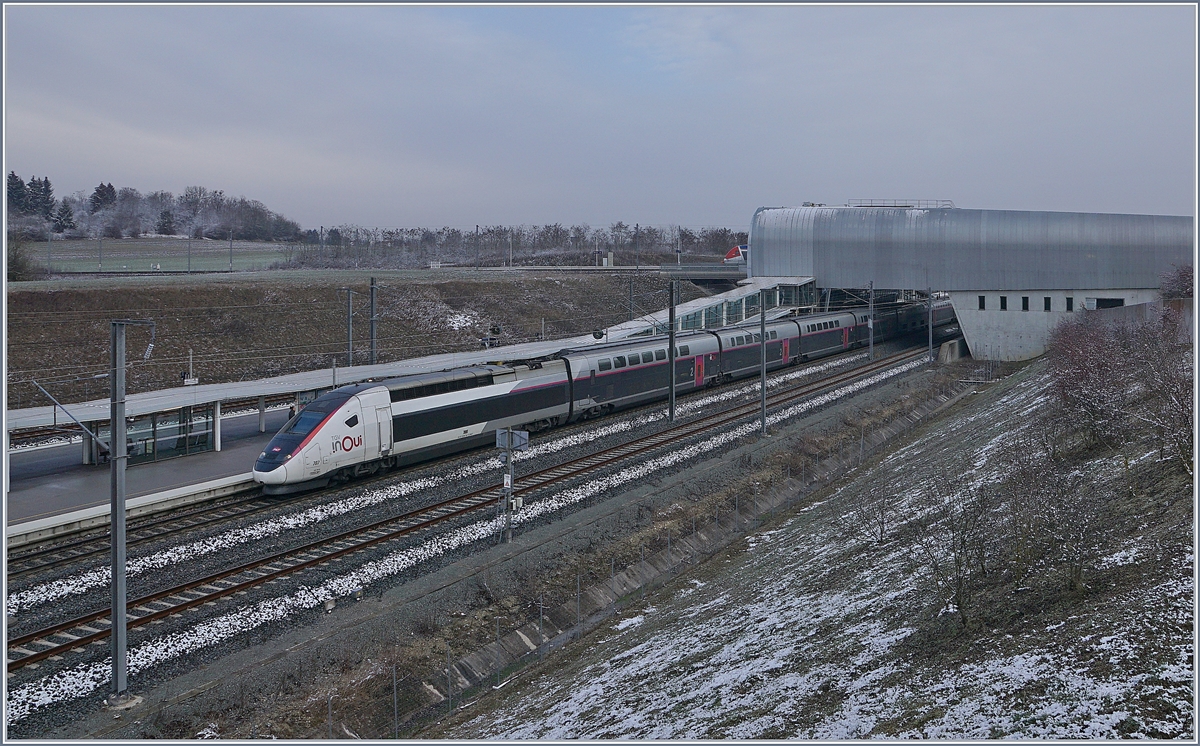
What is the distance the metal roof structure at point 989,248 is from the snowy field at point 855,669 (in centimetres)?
4785

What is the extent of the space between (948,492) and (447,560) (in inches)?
516

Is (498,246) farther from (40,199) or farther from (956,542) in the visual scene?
(956,542)

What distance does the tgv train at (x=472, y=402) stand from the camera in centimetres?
2555

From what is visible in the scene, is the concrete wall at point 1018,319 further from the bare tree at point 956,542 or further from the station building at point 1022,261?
the bare tree at point 956,542

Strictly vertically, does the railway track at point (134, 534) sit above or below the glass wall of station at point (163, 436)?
below

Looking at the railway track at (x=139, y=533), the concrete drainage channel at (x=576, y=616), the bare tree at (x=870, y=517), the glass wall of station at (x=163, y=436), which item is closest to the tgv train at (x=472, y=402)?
the railway track at (x=139, y=533)

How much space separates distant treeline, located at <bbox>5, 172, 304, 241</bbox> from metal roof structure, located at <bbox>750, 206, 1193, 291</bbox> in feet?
336

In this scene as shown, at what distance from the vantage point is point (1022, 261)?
60625 mm

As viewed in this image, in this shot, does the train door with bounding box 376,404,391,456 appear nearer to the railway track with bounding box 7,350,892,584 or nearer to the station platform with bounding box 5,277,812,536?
the railway track with bounding box 7,350,892,584

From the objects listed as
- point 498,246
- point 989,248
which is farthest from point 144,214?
point 989,248

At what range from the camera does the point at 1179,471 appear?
17.2 metres

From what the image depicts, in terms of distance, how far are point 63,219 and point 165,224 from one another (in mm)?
16548

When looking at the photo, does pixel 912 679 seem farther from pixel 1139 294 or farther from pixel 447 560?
pixel 1139 294

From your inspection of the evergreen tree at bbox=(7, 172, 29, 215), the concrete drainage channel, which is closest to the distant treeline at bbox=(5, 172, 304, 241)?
the evergreen tree at bbox=(7, 172, 29, 215)
